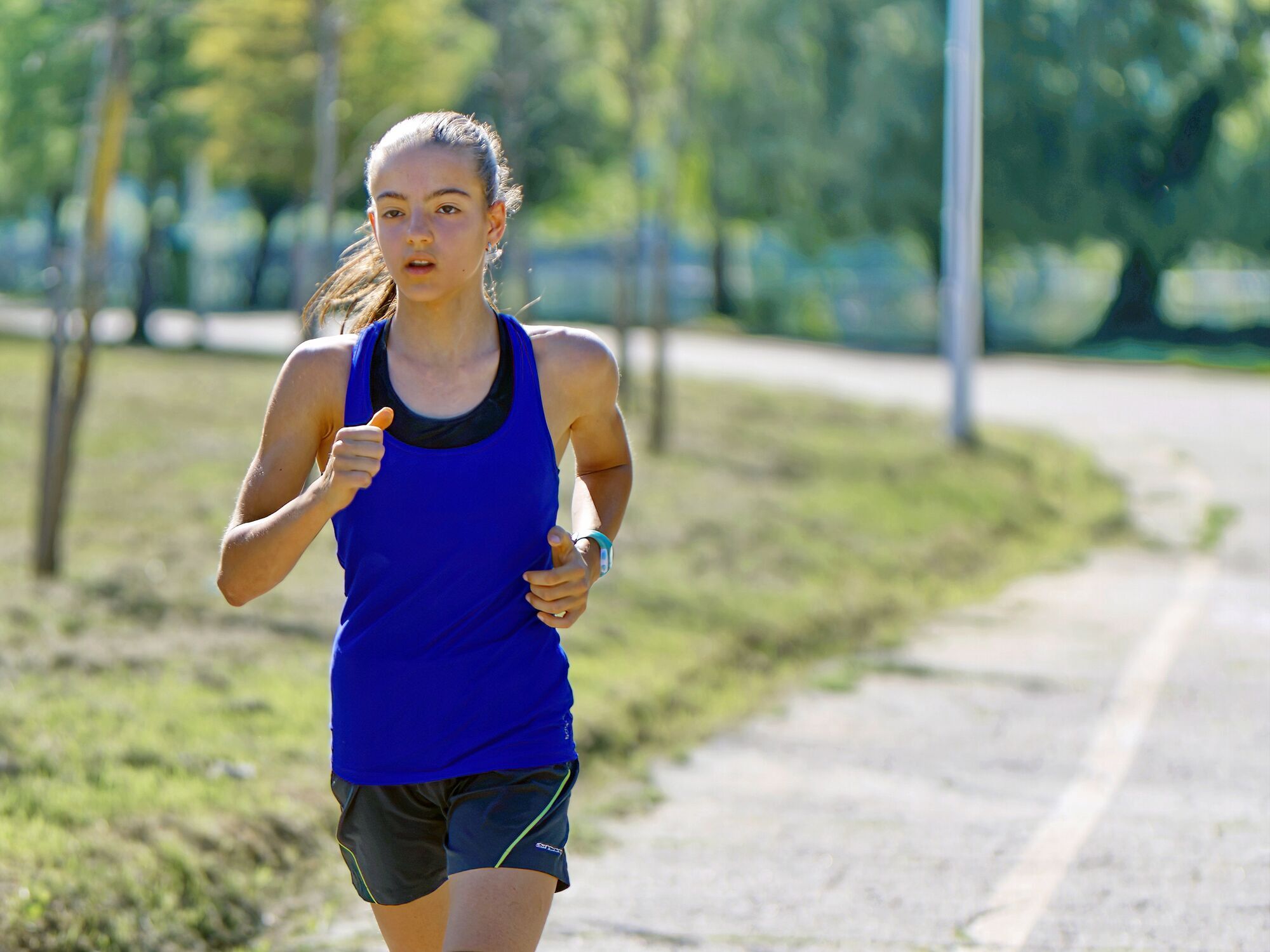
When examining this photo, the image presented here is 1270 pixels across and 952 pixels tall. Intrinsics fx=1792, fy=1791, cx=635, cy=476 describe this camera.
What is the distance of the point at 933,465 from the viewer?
16156 millimetres

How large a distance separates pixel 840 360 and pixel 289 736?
91.6 feet

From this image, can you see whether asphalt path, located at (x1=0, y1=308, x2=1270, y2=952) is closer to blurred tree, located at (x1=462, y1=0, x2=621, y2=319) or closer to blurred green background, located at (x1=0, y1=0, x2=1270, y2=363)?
blurred tree, located at (x1=462, y1=0, x2=621, y2=319)

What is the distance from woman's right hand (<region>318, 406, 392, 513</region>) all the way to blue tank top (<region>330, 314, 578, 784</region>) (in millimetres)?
189

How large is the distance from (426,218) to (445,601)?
2.21 ft

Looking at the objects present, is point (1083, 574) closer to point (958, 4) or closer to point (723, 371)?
point (958, 4)

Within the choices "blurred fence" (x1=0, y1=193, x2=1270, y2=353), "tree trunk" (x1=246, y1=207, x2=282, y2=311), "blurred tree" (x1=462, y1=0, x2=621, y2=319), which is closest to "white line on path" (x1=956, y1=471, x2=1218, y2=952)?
"blurred tree" (x1=462, y1=0, x2=621, y2=319)

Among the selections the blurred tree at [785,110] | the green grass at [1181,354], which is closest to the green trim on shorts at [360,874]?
the green grass at [1181,354]

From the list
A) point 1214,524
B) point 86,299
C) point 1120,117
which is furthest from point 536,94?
point 86,299

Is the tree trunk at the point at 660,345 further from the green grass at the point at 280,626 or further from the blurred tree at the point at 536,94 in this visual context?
the blurred tree at the point at 536,94

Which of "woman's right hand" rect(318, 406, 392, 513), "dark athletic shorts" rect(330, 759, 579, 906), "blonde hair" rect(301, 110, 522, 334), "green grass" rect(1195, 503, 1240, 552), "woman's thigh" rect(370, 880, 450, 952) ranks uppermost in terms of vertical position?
"blonde hair" rect(301, 110, 522, 334)

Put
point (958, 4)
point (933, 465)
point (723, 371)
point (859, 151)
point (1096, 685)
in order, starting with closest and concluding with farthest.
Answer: point (1096, 685) → point (933, 465) → point (958, 4) → point (723, 371) → point (859, 151)

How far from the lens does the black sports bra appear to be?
3111mm

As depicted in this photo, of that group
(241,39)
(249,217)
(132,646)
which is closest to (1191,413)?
(241,39)

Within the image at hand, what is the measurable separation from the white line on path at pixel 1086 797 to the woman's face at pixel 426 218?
283 centimetres
